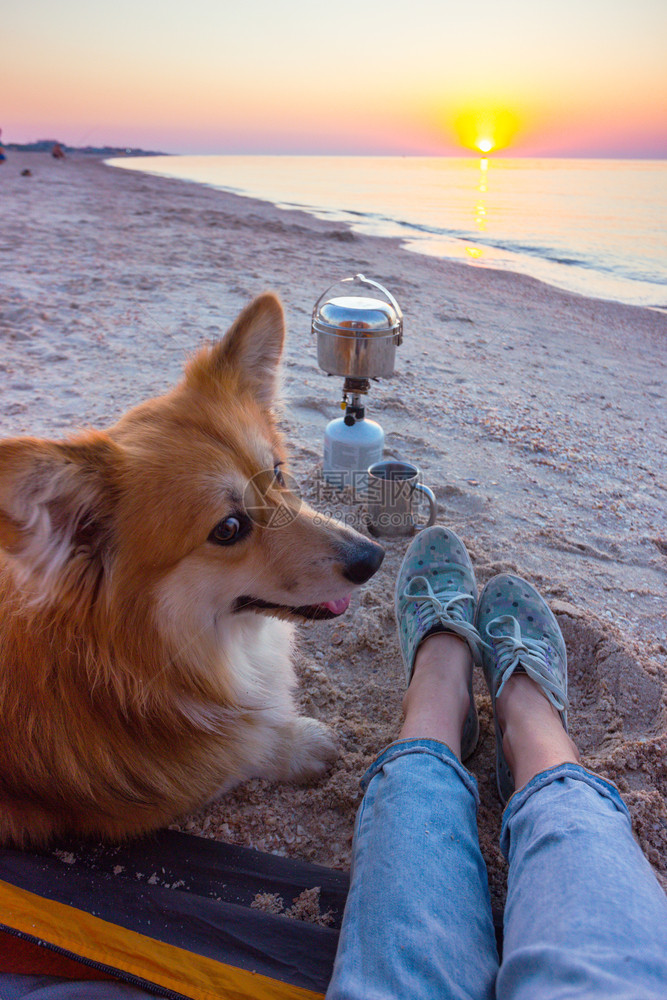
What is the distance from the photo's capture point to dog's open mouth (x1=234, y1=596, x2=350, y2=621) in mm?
1633

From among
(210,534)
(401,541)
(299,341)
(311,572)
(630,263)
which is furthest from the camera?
(630,263)

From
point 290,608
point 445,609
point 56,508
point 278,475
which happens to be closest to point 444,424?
point 445,609

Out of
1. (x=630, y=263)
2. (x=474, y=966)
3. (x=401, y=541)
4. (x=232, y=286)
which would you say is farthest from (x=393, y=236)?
(x=474, y=966)

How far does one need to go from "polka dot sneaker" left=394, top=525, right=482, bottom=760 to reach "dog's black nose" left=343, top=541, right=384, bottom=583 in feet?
1.41

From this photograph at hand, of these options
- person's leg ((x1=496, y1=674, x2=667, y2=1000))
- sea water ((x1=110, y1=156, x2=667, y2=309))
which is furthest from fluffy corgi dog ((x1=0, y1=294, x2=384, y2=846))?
sea water ((x1=110, y1=156, x2=667, y2=309))

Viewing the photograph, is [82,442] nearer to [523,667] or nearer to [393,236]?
[523,667]

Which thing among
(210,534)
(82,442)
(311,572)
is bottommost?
(311,572)

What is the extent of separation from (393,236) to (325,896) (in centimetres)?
1287

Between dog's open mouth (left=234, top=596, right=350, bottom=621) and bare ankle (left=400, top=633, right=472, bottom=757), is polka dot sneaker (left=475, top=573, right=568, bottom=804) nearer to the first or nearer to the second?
bare ankle (left=400, top=633, right=472, bottom=757)

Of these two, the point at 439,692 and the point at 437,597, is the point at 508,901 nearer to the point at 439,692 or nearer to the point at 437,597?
the point at 439,692

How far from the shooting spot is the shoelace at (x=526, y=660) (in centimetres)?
175

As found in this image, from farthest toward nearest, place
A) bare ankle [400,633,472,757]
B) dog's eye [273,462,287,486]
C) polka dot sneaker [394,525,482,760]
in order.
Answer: polka dot sneaker [394,525,482,760] < dog's eye [273,462,287,486] < bare ankle [400,633,472,757]

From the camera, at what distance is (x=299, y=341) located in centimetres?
521

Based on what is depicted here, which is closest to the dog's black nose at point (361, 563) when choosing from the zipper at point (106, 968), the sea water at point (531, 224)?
the zipper at point (106, 968)
